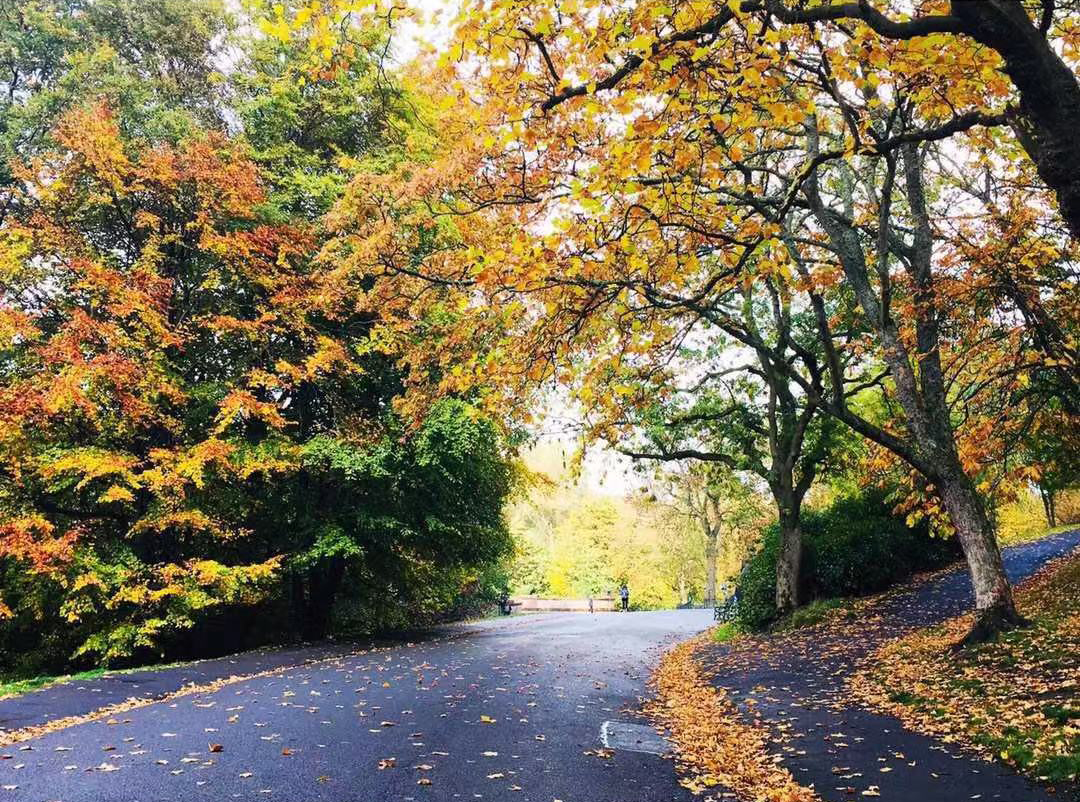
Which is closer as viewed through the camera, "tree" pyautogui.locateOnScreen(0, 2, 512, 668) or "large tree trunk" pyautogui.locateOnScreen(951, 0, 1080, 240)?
"large tree trunk" pyautogui.locateOnScreen(951, 0, 1080, 240)

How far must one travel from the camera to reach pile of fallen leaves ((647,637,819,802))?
5.19m

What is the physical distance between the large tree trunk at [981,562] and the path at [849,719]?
6.44 ft

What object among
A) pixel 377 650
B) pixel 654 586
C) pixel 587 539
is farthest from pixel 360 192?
pixel 587 539

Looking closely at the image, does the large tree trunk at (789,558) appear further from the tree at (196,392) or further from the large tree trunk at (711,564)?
the large tree trunk at (711,564)

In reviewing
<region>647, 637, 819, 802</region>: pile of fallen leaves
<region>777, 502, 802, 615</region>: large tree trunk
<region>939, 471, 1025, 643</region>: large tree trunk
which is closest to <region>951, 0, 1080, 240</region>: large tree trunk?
<region>647, 637, 819, 802</region>: pile of fallen leaves

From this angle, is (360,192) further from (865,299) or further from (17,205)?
(17,205)

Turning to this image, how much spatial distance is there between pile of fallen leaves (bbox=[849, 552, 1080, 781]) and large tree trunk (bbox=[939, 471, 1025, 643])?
9.9 inches

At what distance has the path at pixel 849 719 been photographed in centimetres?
483

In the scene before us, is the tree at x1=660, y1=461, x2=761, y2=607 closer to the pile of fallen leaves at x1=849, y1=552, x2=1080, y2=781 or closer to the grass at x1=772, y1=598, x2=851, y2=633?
the grass at x1=772, y1=598, x2=851, y2=633

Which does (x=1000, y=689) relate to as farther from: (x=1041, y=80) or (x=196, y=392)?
(x=196, y=392)

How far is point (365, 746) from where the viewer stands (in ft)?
20.3

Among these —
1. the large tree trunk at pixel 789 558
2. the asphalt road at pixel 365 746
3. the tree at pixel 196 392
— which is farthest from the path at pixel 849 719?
the tree at pixel 196 392

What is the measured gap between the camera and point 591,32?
508 cm

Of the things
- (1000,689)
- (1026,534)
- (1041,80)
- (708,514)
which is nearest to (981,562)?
(1000,689)
